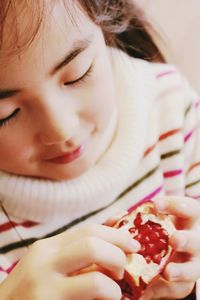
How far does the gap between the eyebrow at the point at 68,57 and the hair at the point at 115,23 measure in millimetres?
39

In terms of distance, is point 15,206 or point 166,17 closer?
point 15,206

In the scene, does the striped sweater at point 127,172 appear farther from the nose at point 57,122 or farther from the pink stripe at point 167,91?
the nose at point 57,122

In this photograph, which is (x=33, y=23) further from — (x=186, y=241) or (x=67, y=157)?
(x=186, y=241)

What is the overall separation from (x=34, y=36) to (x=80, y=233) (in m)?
0.23

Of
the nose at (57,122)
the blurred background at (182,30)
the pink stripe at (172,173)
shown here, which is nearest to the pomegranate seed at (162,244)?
the nose at (57,122)

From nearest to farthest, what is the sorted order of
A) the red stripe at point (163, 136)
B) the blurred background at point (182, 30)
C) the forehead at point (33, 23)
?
the forehead at point (33, 23) < the red stripe at point (163, 136) < the blurred background at point (182, 30)

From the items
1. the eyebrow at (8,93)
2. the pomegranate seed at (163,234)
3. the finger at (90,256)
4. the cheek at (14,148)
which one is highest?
the eyebrow at (8,93)

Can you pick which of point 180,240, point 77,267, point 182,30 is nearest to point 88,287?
point 77,267

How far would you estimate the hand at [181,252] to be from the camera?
69 cm

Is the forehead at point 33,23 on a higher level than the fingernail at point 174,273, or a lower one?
higher

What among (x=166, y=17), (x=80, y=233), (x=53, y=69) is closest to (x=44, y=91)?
(x=53, y=69)

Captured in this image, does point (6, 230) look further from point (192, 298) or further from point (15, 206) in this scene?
point (192, 298)

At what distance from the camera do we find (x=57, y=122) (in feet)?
2.25

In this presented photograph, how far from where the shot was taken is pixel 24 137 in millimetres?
711
